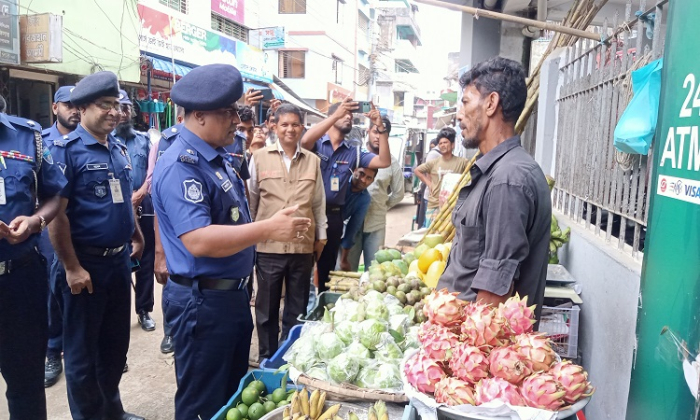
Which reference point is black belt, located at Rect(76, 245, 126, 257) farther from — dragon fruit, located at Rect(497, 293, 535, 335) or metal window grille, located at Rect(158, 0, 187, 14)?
metal window grille, located at Rect(158, 0, 187, 14)

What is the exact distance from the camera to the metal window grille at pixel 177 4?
12.8 meters

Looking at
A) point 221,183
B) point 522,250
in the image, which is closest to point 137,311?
point 221,183

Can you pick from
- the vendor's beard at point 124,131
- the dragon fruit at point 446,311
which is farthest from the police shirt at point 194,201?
the vendor's beard at point 124,131

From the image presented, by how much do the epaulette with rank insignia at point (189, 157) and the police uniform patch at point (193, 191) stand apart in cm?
10

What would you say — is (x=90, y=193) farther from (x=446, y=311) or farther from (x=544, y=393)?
(x=544, y=393)

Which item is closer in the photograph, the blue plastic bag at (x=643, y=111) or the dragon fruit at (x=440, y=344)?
the dragon fruit at (x=440, y=344)

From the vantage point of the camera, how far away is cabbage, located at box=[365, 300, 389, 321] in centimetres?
248

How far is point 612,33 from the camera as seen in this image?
119 inches

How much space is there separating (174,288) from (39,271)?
34.9 inches

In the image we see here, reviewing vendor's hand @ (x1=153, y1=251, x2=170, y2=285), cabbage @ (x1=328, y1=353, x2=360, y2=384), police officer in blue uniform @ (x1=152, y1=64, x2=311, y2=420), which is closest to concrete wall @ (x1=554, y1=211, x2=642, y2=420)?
cabbage @ (x1=328, y1=353, x2=360, y2=384)

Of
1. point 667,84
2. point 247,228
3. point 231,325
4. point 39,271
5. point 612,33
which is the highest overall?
point 612,33

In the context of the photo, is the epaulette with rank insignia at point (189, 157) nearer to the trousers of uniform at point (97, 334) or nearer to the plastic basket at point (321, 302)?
the trousers of uniform at point (97, 334)

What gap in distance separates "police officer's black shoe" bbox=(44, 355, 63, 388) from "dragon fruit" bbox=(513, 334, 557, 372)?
3.76 m

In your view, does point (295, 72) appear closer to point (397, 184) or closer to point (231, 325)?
point (397, 184)
